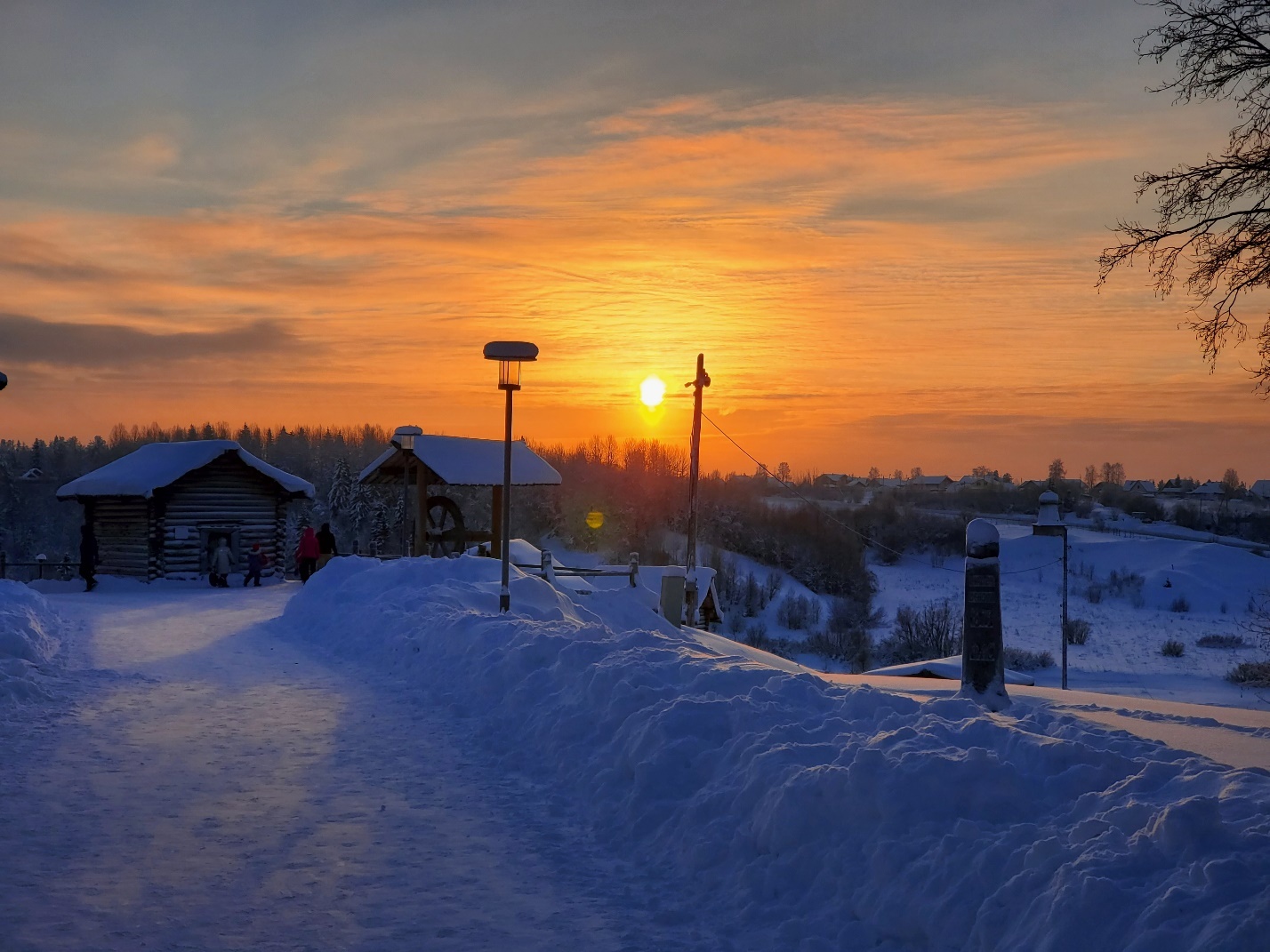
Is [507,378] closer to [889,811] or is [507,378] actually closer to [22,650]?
[22,650]

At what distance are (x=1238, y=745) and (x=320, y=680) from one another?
9.82 metres

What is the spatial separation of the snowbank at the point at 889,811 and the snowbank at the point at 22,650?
4953 mm

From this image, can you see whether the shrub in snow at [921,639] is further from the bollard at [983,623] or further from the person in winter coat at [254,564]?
the bollard at [983,623]

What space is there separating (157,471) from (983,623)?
88.3ft

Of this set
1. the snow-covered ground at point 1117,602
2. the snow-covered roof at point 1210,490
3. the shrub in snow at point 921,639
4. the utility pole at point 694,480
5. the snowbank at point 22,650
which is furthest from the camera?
the snow-covered roof at point 1210,490

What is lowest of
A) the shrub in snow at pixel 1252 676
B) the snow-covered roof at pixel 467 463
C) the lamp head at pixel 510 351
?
the shrub in snow at pixel 1252 676

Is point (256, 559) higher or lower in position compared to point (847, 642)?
higher

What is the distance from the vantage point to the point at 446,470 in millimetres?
29156

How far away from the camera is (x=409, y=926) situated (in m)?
5.20

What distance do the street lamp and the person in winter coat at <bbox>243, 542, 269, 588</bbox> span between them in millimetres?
15676

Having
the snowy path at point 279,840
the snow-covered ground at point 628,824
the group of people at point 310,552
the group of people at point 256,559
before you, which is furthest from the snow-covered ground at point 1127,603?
the snowy path at point 279,840

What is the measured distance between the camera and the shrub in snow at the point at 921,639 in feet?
175

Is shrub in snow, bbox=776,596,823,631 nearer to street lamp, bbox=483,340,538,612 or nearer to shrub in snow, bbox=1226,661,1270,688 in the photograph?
shrub in snow, bbox=1226,661,1270,688

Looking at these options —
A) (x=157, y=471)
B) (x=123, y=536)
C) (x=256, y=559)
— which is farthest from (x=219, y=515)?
(x=256, y=559)
